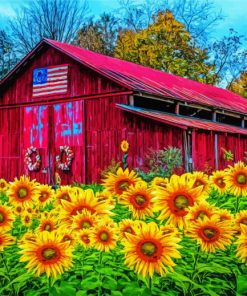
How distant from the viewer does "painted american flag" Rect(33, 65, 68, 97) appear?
21.2 m

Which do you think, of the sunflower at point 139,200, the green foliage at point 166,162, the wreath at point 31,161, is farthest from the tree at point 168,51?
the sunflower at point 139,200

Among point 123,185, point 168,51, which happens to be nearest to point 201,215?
point 123,185

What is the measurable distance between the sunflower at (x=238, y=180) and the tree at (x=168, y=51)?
3631 centimetres

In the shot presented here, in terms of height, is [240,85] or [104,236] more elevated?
[240,85]

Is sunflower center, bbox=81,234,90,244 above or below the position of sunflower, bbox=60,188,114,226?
below

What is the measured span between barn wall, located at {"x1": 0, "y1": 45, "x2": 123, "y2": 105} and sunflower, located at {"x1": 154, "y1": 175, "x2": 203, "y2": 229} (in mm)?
16943

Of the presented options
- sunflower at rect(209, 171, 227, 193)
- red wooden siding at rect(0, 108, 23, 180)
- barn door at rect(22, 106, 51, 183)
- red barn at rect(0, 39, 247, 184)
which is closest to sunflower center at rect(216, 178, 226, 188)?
sunflower at rect(209, 171, 227, 193)

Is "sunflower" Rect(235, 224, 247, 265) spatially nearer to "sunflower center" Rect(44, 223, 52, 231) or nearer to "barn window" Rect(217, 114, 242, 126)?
"sunflower center" Rect(44, 223, 52, 231)

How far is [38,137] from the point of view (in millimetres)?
21953

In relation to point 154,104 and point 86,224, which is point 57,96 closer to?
point 154,104

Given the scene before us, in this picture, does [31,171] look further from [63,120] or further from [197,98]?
[197,98]

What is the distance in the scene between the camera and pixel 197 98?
22703 mm

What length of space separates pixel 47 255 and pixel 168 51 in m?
38.7

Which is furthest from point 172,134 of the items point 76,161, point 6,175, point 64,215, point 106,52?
point 106,52
